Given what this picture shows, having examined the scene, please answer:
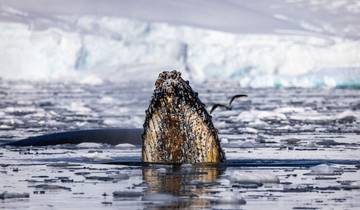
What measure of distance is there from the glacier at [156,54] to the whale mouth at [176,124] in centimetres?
4131

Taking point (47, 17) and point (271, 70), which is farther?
point (47, 17)

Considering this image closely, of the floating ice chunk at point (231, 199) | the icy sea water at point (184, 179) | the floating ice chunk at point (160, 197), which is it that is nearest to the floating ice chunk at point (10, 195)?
the icy sea water at point (184, 179)

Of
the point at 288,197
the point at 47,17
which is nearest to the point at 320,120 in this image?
the point at 288,197

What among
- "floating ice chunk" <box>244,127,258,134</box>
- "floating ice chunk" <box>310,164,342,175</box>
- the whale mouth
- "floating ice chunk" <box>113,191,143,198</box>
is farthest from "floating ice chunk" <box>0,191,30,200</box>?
"floating ice chunk" <box>244,127,258,134</box>

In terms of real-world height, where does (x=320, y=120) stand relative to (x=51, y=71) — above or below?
below

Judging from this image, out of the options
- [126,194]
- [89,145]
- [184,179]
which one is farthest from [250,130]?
[126,194]

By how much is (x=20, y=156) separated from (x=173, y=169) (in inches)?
112

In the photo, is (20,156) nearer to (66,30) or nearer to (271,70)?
(271,70)

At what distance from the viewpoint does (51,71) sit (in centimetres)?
5909

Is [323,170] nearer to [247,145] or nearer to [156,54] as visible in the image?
[247,145]

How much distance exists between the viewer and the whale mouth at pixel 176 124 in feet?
29.1

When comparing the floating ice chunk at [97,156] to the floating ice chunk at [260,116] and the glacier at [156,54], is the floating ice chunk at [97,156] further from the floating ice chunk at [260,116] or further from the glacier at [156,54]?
the glacier at [156,54]

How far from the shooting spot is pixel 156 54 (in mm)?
58219

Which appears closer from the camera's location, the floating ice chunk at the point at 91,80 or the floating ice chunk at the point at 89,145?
the floating ice chunk at the point at 89,145
